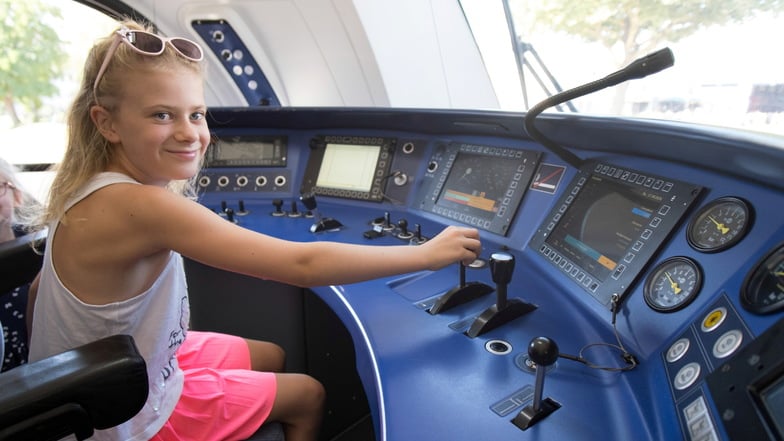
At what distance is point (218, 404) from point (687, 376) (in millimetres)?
847

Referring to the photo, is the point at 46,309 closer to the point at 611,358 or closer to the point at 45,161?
the point at 611,358

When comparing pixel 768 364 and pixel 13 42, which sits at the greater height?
pixel 13 42

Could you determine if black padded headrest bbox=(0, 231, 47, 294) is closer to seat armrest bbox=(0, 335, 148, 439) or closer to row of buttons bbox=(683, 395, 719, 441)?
seat armrest bbox=(0, 335, 148, 439)

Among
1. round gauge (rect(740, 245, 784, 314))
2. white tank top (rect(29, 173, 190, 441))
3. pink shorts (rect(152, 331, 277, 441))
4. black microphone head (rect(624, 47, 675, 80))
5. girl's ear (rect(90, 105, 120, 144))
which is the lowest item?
pink shorts (rect(152, 331, 277, 441))

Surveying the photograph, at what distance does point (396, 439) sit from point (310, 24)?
9.15 feet

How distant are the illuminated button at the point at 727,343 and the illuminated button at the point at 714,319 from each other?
32 millimetres

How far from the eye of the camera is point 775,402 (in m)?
0.46

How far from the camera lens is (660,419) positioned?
23.9 inches

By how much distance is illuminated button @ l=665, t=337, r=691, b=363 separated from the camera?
0.66m

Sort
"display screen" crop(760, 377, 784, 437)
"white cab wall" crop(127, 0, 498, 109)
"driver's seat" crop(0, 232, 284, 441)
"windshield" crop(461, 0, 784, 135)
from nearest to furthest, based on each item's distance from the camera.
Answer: "display screen" crop(760, 377, 784, 437) < "driver's seat" crop(0, 232, 284, 441) < "windshield" crop(461, 0, 784, 135) < "white cab wall" crop(127, 0, 498, 109)

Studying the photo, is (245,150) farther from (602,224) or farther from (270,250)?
(602,224)

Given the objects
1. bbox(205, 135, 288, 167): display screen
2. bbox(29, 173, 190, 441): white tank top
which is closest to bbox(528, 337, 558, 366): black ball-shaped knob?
bbox(29, 173, 190, 441): white tank top

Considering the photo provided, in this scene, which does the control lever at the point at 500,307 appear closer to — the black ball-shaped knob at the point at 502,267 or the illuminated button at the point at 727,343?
the black ball-shaped knob at the point at 502,267

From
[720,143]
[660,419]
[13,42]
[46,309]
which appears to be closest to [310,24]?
[13,42]
